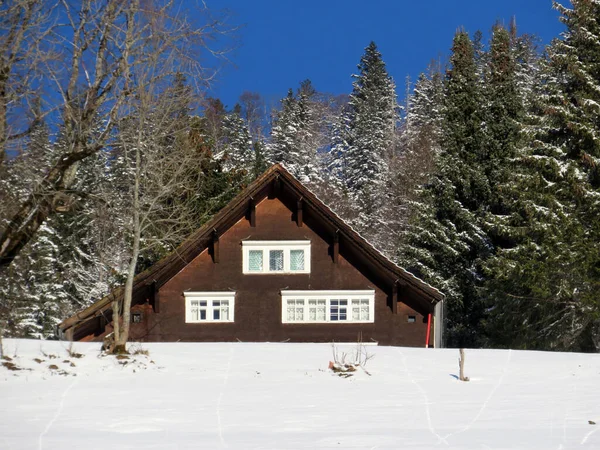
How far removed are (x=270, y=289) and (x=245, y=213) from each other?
3.10 m

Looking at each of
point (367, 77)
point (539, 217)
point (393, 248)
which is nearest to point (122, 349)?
point (539, 217)

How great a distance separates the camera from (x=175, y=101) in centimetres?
2267

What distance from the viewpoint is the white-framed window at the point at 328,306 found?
3444cm

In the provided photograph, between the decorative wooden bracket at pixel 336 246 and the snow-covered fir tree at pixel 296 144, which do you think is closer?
the decorative wooden bracket at pixel 336 246

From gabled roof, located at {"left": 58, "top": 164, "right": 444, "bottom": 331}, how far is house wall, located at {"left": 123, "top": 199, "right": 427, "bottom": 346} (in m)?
0.44

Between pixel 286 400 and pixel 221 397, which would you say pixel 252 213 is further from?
pixel 286 400

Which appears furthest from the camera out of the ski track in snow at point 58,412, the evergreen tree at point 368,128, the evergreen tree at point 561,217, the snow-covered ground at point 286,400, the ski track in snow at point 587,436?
the evergreen tree at point 368,128

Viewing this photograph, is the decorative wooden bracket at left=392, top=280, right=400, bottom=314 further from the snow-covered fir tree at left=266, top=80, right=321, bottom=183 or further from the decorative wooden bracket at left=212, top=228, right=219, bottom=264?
the snow-covered fir tree at left=266, top=80, right=321, bottom=183

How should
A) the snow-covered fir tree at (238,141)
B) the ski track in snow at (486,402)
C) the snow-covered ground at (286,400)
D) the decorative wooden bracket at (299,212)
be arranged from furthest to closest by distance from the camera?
the snow-covered fir tree at (238,141) < the decorative wooden bracket at (299,212) < the ski track in snow at (486,402) < the snow-covered ground at (286,400)

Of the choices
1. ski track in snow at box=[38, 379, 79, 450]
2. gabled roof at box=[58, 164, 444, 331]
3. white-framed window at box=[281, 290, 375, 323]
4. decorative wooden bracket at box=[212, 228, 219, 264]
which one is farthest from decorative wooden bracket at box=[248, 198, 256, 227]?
ski track in snow at box=[38, 379, 79, 450]

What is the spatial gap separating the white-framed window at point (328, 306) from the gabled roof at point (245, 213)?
5.15 ft

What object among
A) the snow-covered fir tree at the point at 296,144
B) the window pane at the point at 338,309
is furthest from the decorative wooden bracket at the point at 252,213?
the snow-covered fir tree at the point at 296,144

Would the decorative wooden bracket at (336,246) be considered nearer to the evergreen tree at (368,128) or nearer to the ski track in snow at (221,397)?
the ski track in snow at (221,397)

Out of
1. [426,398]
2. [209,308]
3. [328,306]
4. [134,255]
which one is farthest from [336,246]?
[426,398]
